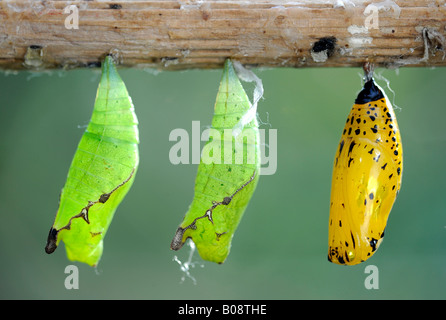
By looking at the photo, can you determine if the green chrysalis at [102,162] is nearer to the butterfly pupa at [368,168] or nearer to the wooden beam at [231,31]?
the wooden beam at [231,31]

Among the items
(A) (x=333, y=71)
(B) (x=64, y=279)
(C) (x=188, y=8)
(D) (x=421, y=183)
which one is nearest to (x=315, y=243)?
(D) (x=421, y=183)

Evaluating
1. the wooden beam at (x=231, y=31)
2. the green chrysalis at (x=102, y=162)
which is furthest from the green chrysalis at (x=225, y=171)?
the green chrysalis at (x=102, y=162)

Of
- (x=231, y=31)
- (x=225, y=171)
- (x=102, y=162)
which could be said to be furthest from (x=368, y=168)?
(x=102, y=162)

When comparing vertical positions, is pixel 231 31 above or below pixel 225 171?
above

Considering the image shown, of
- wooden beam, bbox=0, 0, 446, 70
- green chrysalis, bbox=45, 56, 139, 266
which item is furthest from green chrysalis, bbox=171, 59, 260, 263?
green chrysalis, bbox=45, 56, 139, 266

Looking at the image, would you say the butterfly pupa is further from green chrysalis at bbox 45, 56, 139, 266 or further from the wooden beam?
green chrysalis at bbox 45, 56, 139, 266

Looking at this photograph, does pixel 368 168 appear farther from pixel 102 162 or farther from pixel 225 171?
pixel 102 162
